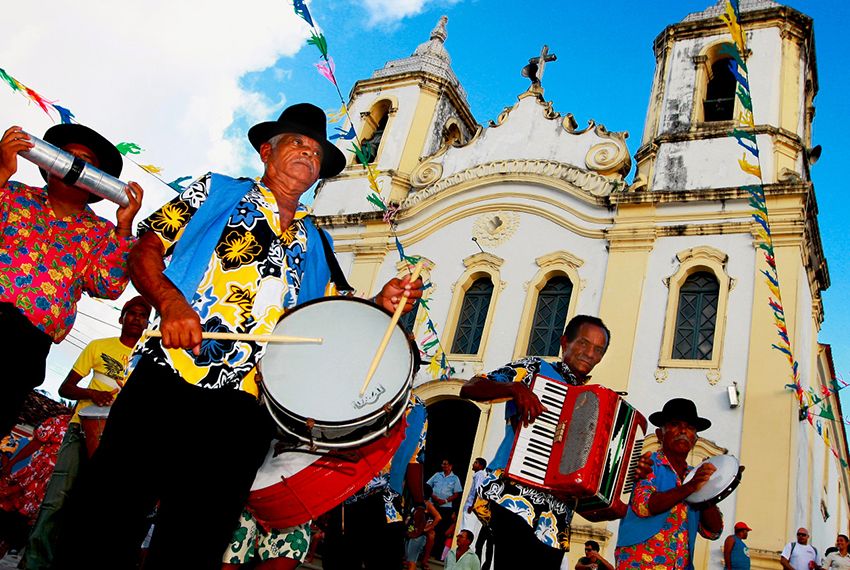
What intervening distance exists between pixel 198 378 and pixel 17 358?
1291mm

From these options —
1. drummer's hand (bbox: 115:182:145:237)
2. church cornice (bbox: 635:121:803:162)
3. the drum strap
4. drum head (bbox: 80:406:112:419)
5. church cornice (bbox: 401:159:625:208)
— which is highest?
church cornice (bbox: 635:121:803:162)

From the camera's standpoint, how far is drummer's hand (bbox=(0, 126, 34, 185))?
3.39m

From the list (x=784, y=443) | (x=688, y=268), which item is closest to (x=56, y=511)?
(x=784, y=443)

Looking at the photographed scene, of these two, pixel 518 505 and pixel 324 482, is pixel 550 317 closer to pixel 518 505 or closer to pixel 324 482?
pixel 518 505

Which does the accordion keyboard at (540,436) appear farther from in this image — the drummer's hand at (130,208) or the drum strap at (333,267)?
the drummer's hand at (130,208)

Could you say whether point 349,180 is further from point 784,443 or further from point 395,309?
point 395,309

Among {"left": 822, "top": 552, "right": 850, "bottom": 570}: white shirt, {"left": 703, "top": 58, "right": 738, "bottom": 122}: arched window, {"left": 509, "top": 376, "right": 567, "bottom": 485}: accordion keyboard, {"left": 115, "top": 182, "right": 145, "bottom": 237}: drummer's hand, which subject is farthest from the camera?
{"left": 703, "top": 58, "right": 738, "bottom": 122}: arched window

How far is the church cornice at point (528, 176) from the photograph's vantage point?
14320 millimetres

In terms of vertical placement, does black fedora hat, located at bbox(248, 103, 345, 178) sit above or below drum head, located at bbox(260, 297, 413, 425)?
above

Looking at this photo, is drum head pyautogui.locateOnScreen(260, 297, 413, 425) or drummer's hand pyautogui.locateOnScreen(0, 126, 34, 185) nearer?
drum head pyautogui.locateOnScreen(260, 297, 413, 425)

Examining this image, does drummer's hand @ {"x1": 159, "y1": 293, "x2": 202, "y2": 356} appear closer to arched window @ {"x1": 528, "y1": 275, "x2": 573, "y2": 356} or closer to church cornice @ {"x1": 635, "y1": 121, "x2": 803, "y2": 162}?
arched window @ {"x1": 528, "y1": 275, "x2": 573, "y2": 356}

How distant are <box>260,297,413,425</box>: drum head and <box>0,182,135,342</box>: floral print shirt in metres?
1.49

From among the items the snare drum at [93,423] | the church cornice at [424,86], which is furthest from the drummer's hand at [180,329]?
the church cornice at [424,86]

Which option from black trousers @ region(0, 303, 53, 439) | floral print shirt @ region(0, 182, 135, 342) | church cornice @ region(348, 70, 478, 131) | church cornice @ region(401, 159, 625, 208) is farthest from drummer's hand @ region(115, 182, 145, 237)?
church cornice @ region(348, 70, 478, 131)
